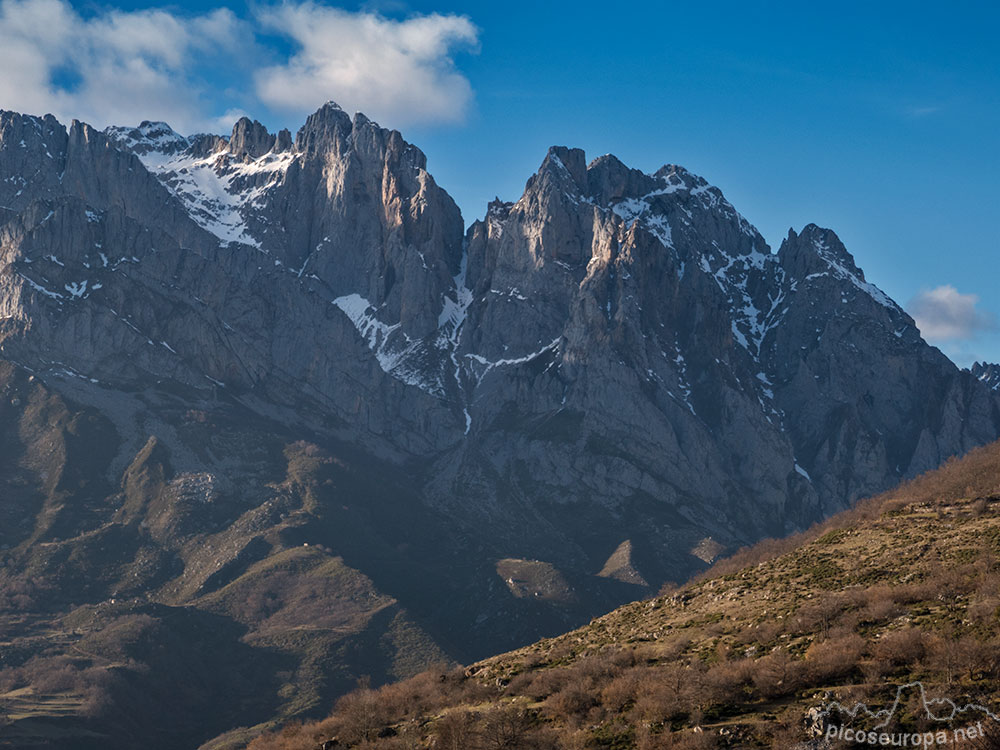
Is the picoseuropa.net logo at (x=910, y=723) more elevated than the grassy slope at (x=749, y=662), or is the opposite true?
the grassy slope at (x=749, y=662)

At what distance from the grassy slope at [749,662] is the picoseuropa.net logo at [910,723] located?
0.99ft

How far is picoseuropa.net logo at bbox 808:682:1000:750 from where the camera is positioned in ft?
173

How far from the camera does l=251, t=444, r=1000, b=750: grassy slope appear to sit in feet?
202

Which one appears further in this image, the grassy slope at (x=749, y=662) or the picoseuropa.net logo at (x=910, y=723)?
the grassy slope at (x=749, y=662)

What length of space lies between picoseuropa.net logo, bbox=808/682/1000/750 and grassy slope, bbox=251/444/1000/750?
11.9 inches

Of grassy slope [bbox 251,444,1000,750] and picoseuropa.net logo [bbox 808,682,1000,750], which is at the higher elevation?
grassy slope [bbox 251,444,1000,750]

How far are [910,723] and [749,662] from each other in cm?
1422

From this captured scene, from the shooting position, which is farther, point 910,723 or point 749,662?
point 749,662

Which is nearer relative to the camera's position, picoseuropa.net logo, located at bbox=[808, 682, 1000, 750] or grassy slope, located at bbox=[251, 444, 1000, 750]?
picoseuropa.net logo, located at bbox=[808, 682, 1000, 750]

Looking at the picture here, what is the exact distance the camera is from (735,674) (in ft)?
220

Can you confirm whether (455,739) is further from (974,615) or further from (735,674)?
(974,615)

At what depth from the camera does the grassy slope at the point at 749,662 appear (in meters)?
61.6

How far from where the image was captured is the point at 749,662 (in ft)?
227

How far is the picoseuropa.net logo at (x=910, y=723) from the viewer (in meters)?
52.8
